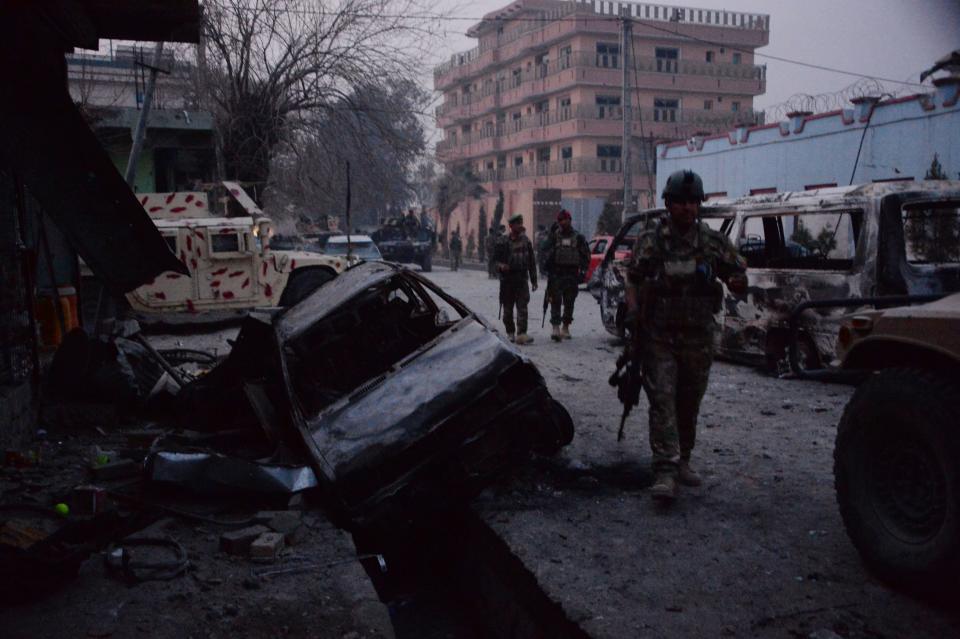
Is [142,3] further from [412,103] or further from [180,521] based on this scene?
[412,103]

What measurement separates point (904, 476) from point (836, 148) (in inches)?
775

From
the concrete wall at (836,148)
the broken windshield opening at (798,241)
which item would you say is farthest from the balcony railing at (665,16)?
the broken windshield opening at (798,241)

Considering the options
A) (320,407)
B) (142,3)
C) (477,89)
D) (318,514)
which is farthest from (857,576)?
(477,89)

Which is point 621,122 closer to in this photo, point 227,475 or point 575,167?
point 575,167

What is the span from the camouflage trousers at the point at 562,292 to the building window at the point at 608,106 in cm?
3508

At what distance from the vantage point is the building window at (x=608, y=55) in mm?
44656

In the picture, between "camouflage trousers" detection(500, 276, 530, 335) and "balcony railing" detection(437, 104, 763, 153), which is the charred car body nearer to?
"camouflage trousers" detection(500, 276, 530, 335)

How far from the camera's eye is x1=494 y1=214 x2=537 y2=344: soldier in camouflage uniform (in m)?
10.9

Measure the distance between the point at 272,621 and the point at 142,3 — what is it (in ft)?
15.8

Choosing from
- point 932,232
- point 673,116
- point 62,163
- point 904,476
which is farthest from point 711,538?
point 673,116

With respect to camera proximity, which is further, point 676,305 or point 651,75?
point 651,75

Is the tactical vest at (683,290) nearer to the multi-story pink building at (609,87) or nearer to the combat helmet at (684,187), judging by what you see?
the combat helmet at (684,187)

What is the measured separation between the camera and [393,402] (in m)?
4.60

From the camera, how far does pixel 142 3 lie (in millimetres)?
6168
